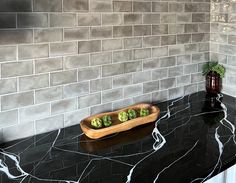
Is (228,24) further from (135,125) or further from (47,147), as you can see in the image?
(47,147)

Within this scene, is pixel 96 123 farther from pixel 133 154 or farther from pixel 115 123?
pixel 133 154

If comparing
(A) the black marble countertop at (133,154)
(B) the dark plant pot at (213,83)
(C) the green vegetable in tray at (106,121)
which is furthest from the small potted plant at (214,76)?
(C) the green vegetable in tray at (106,121)

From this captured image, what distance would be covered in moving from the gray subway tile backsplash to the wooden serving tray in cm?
10

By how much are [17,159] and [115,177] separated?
1.41 ft

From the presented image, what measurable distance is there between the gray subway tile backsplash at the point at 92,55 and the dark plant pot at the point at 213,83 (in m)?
0.09

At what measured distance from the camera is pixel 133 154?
129 centimetres

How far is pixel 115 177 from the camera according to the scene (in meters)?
1.11

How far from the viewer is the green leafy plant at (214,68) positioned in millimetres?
1991

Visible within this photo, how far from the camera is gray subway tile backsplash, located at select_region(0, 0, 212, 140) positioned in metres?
1.31

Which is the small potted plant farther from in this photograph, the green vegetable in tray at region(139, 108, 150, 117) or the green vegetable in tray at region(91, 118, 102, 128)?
the green vegetable in tray at region(91, 118, 102, 128)

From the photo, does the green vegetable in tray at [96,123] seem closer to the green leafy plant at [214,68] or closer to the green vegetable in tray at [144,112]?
the green vegetable in tray at [144,112]

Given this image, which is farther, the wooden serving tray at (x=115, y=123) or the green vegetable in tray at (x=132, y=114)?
the green vegetable in tray at (x=132, y=114)

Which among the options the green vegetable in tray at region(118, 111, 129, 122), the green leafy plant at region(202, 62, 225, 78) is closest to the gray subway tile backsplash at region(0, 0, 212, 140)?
the green leafy plant at region(202, 62, 225, 78)

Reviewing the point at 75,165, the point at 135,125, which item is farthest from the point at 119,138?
the point at 75,165
